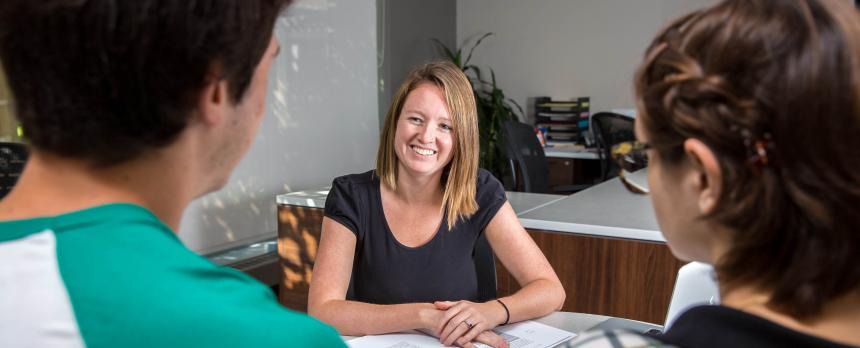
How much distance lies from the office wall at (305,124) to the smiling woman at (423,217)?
1.82 metres

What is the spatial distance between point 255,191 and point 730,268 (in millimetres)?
Answer: 3400

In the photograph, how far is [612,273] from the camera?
2438mm

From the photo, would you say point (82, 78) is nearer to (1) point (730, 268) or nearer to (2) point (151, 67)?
(2) point (151, 67)

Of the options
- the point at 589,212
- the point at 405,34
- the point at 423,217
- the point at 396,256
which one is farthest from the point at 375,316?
the point at 405,34

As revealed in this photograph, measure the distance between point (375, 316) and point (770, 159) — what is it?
3.73 feet

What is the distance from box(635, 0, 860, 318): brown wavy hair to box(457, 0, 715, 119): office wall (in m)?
5.11

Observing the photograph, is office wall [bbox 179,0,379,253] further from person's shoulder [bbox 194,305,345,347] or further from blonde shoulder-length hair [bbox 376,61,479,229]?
person's shoulder [bbox 194,305,345,347]

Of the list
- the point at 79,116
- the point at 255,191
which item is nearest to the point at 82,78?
the point at 79,116

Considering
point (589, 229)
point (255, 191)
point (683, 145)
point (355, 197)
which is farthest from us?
point (255, 191)

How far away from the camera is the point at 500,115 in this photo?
236 inches

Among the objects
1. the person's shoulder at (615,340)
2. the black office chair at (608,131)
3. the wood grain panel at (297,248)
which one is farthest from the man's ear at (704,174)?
the black office chair at (608,131)

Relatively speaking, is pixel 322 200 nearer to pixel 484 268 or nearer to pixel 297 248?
pixel 297 248

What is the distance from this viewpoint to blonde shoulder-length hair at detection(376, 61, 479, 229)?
6.56 feet

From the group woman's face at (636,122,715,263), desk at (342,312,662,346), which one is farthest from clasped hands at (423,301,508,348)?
woman's face at (636,122,715,263)
